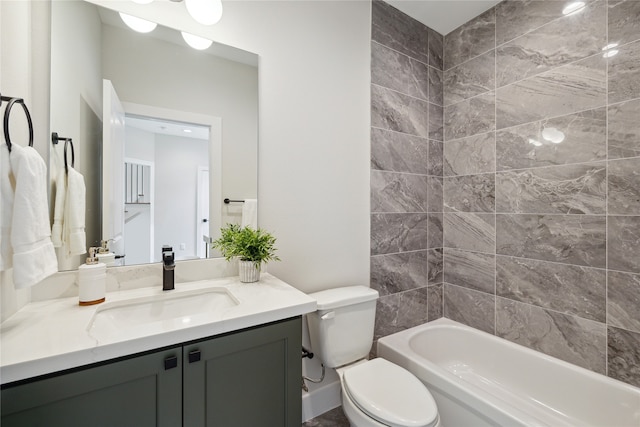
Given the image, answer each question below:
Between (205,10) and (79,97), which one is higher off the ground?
(205,10)

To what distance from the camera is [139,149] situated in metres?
1.28

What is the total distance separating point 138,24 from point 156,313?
4.14ft

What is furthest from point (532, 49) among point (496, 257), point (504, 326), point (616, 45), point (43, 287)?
point (43, 287)

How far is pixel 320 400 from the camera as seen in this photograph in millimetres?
1704

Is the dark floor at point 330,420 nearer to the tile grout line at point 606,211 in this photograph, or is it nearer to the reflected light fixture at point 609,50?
the tile grout line at point 606,211

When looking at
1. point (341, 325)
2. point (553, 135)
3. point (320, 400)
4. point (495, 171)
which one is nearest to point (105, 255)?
point (341, 325)

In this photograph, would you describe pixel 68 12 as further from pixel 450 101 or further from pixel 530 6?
pixel 530 6

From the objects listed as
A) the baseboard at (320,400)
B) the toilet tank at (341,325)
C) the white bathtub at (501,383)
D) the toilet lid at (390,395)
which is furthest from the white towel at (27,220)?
the white bathtub at (501,383)

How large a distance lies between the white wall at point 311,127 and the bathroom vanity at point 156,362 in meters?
0.52

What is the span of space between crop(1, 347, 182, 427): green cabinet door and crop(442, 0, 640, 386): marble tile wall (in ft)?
5.61

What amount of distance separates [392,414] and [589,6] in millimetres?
2313

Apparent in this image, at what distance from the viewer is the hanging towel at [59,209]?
3.45 feet

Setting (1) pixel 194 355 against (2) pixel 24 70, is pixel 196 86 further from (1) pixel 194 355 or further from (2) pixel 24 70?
(1) pixel 194 355

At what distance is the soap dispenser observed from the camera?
3.36 feet
